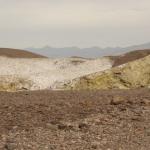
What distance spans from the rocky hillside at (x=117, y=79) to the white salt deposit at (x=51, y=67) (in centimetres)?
699

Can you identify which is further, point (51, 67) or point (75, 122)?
point (51, 67)

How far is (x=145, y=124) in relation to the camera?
12.2 m

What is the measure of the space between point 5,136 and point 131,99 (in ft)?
17.9

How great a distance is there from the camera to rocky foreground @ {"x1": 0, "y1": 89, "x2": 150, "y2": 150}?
10.5 metres

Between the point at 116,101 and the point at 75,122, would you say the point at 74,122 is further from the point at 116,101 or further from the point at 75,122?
the point at 116,101

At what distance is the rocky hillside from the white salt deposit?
6.99 m

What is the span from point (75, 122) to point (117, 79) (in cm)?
1578

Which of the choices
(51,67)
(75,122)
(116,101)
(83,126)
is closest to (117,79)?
(116,101)

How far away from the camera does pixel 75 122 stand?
12.4 meters

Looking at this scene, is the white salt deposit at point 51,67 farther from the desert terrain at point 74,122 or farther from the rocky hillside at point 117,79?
the desert terrain at point 74,122

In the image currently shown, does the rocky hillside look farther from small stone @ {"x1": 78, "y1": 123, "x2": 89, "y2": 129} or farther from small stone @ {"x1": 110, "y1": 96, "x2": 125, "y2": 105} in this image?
small stone @ {"x1": 78, "y1": 123, "x2": 89, "y2": 129}

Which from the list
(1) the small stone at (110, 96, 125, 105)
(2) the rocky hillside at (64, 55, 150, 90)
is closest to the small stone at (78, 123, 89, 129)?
(1) the small stone at (110, 96, 125, 105)

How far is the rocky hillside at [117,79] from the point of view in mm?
27578

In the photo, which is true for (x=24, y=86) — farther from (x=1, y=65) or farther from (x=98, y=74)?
(x=1, y=65)
